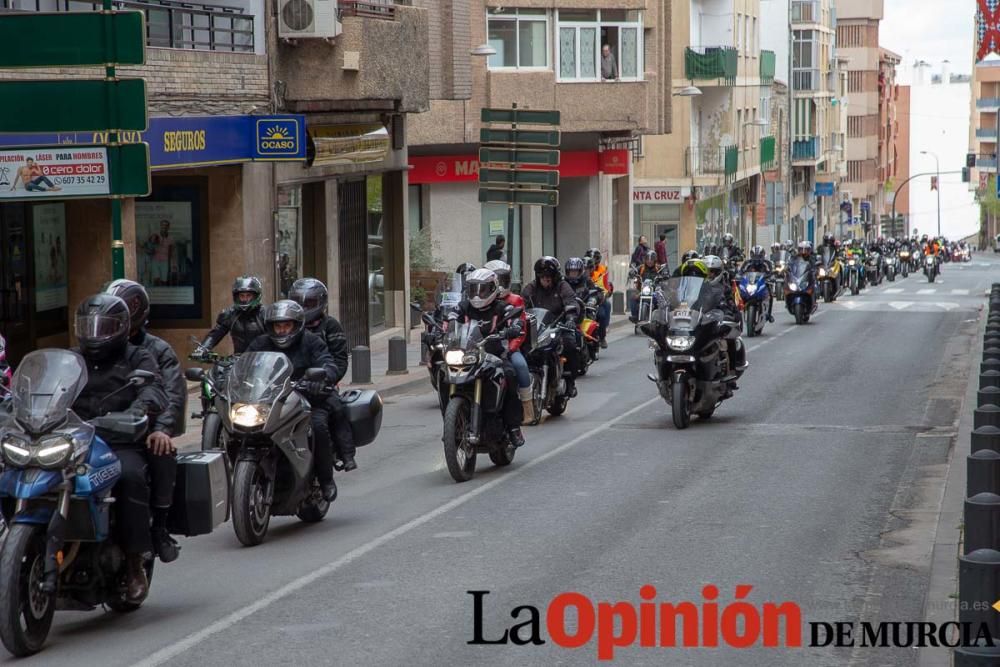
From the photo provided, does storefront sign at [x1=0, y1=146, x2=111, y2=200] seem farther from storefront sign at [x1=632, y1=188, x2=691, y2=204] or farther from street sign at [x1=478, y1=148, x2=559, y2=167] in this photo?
storefront sign at [x1=632, y1=188, x2=691, y2=204]

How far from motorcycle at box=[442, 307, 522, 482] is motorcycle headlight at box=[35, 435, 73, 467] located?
5480mm

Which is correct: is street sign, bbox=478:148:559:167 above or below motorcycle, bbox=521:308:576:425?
above

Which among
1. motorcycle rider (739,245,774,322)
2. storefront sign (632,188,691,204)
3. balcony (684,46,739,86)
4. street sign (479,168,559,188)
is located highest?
balcony (684,46,739,86)

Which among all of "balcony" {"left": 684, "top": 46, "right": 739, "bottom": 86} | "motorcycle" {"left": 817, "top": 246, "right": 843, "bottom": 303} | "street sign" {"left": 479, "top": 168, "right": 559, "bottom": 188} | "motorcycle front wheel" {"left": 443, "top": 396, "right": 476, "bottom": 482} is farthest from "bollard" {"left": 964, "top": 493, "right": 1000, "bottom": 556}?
"balcony" {"left": 684, "top": 46, "right": 739, "bottom": 86}

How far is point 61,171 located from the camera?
15.3m

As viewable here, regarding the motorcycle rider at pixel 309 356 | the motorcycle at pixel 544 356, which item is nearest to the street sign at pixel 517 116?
the motorcycle at pixel 544 356

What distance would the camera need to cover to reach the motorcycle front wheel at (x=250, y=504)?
10383mm

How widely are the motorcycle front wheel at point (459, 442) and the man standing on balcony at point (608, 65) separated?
29.1m

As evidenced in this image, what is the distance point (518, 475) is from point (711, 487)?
5.47 feet

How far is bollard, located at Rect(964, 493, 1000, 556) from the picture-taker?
7723 mm

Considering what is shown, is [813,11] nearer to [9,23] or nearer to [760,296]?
[760,296]

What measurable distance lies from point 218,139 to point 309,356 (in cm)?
1097

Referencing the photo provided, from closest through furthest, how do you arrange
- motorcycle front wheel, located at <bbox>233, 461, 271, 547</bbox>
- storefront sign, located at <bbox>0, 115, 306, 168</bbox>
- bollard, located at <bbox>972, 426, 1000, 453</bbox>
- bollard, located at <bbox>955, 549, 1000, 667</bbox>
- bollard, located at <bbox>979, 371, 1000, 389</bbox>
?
bollard, located at <bbox>955, 549, 1000, 667</bbox>
motorcycle front wheel, located at <bbox>233, 461, 271, 547</bbox>
bollard, located at <bbox>972, 426, 1000, 453</bbox>
bollard, located at <bbox>979, 371, 1000, 389</bbox>
storefront sign, located at <bbox>0, 115, 306, 168</bbox>

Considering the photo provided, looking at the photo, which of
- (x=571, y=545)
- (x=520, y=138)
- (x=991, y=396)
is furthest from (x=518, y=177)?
(x=571, y=545)
